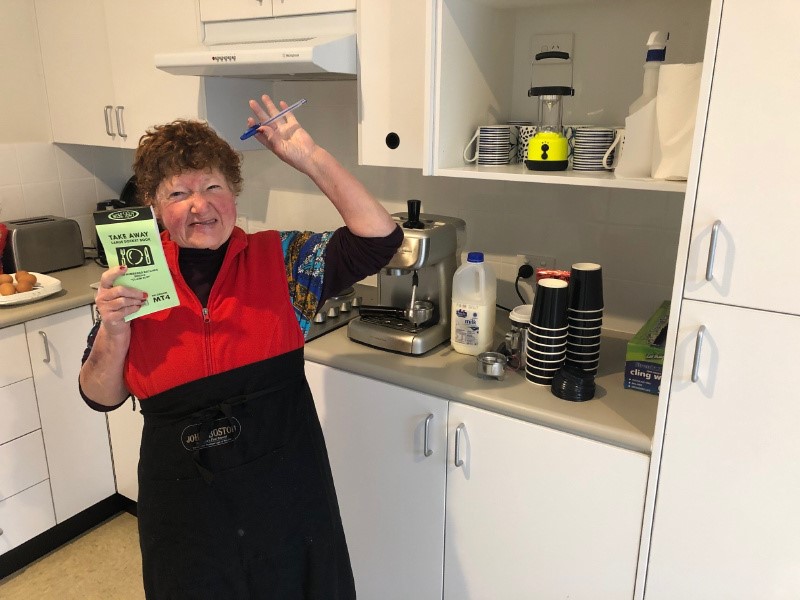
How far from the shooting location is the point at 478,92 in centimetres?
178

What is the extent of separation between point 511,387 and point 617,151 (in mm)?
636

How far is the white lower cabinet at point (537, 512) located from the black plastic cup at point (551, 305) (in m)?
0.25

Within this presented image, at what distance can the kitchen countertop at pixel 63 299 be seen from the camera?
2.05 meters

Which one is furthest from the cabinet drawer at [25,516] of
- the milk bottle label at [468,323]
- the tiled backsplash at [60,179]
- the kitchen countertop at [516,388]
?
the milk bottle label at [468,323]

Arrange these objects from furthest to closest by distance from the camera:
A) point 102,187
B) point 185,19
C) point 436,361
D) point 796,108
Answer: point 102,187 → point 185,19 → point 436,361 → point 796,108

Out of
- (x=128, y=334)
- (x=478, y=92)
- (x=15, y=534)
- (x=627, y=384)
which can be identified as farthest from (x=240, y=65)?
(x=15, y=534)

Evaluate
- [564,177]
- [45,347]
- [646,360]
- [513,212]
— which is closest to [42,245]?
[45,347]

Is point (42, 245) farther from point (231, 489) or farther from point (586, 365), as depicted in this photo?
point (586, 365)

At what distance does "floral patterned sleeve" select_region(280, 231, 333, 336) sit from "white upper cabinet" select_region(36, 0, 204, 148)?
1.00m

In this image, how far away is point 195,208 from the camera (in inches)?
47.3

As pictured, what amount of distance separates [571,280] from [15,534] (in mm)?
2003

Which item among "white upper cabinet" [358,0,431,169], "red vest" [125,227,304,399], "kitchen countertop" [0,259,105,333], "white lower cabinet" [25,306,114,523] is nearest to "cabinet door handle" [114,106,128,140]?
"kitchen countertop" [0,259,105,333]

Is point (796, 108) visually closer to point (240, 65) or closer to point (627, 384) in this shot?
point (627, 384)

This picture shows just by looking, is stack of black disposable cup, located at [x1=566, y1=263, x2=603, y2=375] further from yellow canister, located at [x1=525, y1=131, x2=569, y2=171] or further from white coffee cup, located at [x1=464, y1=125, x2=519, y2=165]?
white coffee cup, located at [x1=464, y1=125, x2=519, y2=165]
